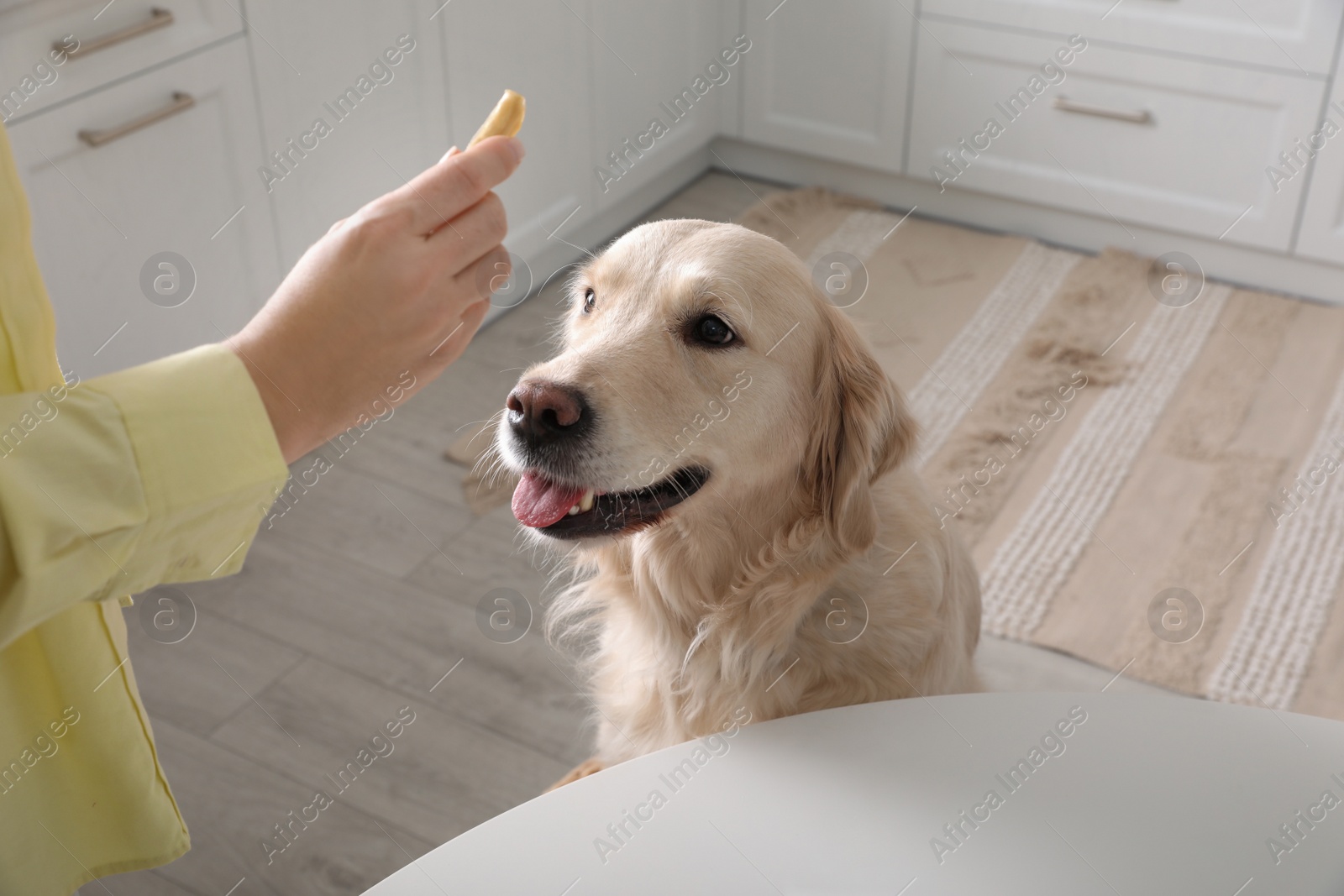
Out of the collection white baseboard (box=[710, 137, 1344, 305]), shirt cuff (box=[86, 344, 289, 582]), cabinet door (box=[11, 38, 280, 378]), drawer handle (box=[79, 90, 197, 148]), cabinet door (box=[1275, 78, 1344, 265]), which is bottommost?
white baseboard (box=[710, 137, 1344, 305])

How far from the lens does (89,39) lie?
193 cm

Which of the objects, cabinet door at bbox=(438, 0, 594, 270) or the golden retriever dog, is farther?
cabinet door at bbox=(438, 0, 594, 270)

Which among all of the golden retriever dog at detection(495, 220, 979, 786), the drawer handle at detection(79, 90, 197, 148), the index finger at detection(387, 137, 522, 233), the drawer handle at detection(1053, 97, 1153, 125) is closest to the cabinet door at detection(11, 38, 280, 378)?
the drawer handle at detection(79, 90, 197, 148)

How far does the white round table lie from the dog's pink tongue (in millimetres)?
434

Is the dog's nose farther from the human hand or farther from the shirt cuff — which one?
the shirt cuff

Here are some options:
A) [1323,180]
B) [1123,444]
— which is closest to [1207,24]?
[1323,180]

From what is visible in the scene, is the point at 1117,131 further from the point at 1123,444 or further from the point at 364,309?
the point at 364,309

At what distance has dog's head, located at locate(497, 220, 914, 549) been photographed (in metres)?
1.23

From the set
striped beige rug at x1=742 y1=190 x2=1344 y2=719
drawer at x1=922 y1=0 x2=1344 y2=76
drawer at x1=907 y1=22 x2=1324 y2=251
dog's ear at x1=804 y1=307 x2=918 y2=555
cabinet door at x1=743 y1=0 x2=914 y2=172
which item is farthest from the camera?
cabinet door at x1=743 y1=0 x2=914 y2=172

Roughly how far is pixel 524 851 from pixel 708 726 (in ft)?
1.97

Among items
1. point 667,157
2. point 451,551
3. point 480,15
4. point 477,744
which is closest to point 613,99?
point 667,157

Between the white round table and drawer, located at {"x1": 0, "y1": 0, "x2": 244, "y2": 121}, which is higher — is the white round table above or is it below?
below

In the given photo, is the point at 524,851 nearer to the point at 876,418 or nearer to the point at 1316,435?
the point at 876,418

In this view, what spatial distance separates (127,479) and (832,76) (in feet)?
10.3
